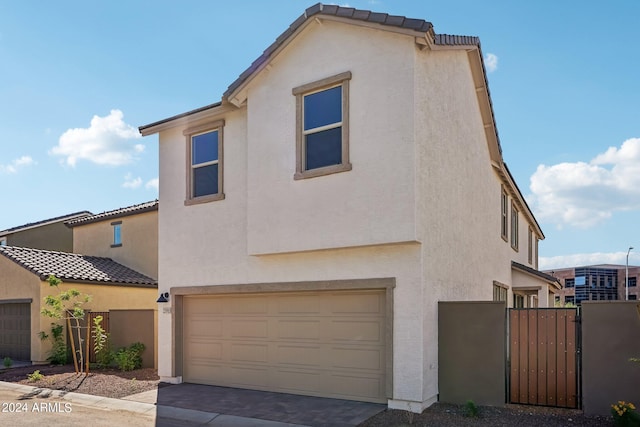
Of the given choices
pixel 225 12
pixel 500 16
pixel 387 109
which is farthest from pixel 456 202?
pixel 225 12

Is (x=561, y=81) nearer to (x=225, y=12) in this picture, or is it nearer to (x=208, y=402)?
(x=225, y=12)

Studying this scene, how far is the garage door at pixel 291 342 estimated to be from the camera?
1009 centimetres

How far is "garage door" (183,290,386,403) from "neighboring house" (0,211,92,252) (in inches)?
701

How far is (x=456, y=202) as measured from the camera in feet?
38.3

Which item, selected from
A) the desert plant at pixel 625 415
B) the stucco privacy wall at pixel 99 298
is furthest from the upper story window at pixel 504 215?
the stucco privacy wall at pixel 99 298

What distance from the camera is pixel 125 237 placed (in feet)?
71.7

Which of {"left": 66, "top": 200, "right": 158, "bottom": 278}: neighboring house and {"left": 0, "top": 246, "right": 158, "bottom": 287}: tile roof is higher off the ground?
{"left": 66, "top": 200, "right": 158, "bottom": 278}: neighboring house

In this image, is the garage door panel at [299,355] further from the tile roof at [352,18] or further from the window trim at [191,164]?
the tile roof at [352,18]

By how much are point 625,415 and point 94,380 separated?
1200cm

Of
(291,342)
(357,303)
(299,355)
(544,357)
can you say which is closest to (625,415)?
(544,357)

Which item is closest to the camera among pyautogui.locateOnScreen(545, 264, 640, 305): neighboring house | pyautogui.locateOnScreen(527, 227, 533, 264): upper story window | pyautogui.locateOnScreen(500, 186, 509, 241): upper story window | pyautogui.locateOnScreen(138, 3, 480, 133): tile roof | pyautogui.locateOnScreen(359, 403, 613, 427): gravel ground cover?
pyautogui.locateOnScreen(359, 403, 613, 427): gravel ground cover

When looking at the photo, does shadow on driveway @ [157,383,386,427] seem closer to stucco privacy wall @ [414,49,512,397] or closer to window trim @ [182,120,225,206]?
stucco privacy wall @ [414,49,512,397]

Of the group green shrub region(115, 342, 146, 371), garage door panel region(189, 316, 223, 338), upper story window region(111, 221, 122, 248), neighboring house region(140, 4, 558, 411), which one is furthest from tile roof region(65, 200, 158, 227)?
garage door panel region(189, 316, 223, 338)

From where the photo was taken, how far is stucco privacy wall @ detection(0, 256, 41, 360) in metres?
17.2
